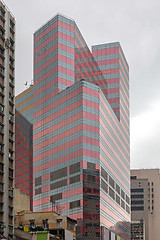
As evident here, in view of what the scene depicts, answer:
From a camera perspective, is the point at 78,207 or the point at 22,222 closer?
the point at 22,222

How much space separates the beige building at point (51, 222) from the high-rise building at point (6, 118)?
28581 mm

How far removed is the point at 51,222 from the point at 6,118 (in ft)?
142

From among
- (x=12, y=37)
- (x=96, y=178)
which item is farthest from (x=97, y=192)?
(x=12, y=37)

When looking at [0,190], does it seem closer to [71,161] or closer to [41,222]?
[41,222]

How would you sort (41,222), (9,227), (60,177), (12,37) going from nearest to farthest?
(9,227) < (12,37) < (41,222) < (60,177)

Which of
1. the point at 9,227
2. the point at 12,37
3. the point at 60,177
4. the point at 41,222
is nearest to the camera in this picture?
the point at 9,227

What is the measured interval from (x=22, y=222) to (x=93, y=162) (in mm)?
49811

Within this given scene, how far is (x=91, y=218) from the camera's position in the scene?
7279 inches

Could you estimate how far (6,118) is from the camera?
112m

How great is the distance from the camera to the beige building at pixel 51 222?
441 feet

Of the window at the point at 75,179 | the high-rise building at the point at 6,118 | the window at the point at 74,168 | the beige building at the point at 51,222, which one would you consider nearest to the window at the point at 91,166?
the window at the point at 74,168

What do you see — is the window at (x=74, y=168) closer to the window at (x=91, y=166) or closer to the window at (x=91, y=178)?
the window at (x=91, y=166)

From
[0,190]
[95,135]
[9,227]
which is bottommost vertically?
[9,227]

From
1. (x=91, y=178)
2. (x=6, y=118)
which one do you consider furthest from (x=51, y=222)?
(x=91, y=178)
